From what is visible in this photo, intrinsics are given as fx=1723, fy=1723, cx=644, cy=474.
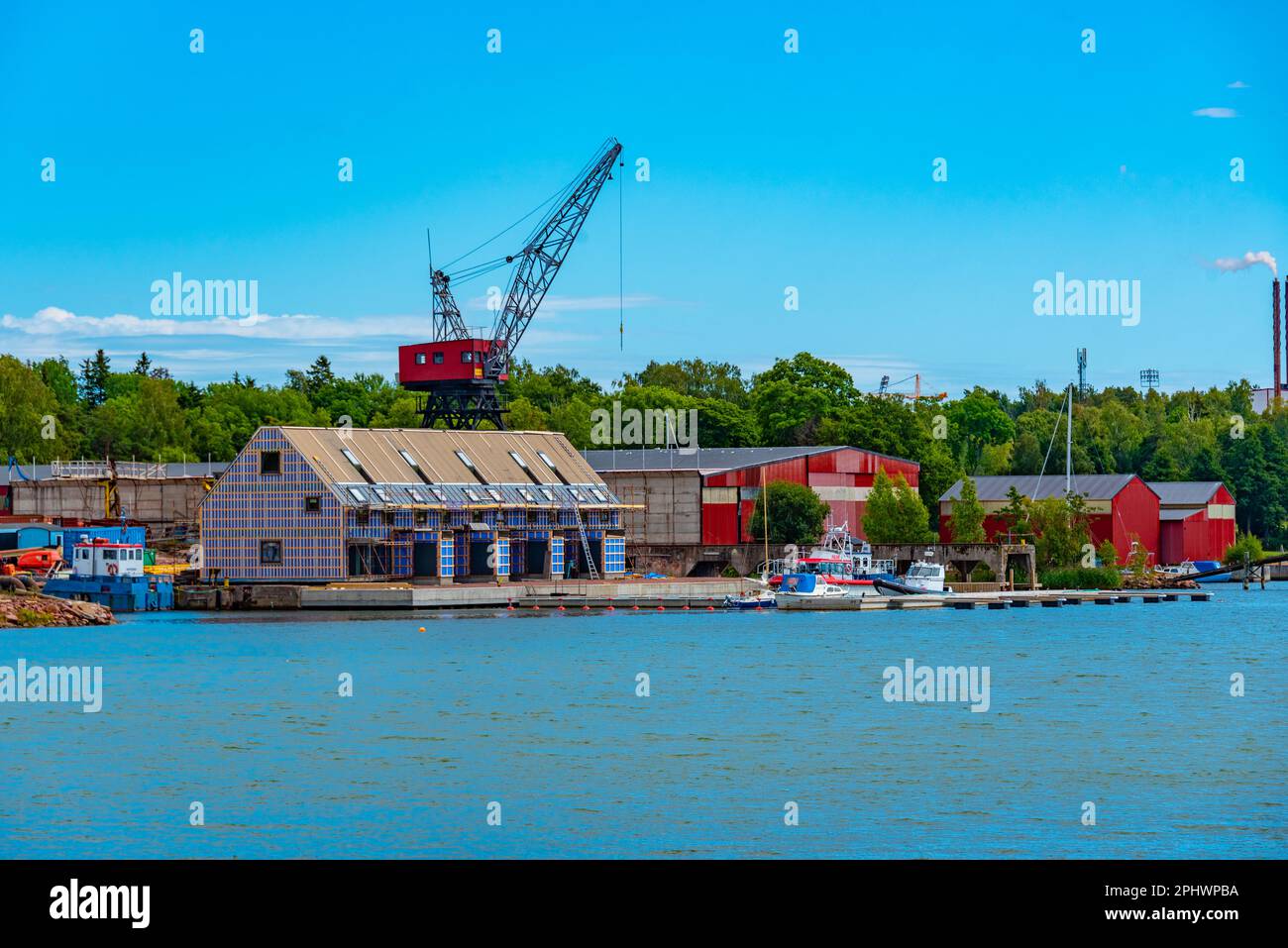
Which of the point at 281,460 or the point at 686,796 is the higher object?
the point at 281,460

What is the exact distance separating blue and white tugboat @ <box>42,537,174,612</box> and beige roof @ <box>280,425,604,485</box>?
10.8 meters

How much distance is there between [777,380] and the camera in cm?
16288

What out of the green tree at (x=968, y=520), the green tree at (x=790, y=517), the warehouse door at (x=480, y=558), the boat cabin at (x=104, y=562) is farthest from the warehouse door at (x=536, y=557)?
the green tree at (x=968, y=520)

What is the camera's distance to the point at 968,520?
116 m

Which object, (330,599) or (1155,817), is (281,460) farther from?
(1155,817)

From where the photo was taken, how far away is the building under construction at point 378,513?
94.0 m

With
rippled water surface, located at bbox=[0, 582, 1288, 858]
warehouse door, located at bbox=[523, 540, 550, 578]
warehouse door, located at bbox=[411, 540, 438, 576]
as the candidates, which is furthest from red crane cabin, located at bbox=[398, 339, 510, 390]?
rippled water surface, located at bbox=[0, 582, 1288, 858]

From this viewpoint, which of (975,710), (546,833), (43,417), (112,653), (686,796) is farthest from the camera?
(43,417)

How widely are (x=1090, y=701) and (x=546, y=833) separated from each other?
26334 millimetres

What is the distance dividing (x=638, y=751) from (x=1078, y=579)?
7891cm

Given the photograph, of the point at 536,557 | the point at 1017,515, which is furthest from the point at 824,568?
the point at 1017,515

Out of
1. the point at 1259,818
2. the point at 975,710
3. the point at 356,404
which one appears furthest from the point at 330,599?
the point at 356,404

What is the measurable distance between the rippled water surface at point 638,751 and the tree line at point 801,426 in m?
79.3

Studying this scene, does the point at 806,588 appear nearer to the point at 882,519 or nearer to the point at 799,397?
the point at 882,519
